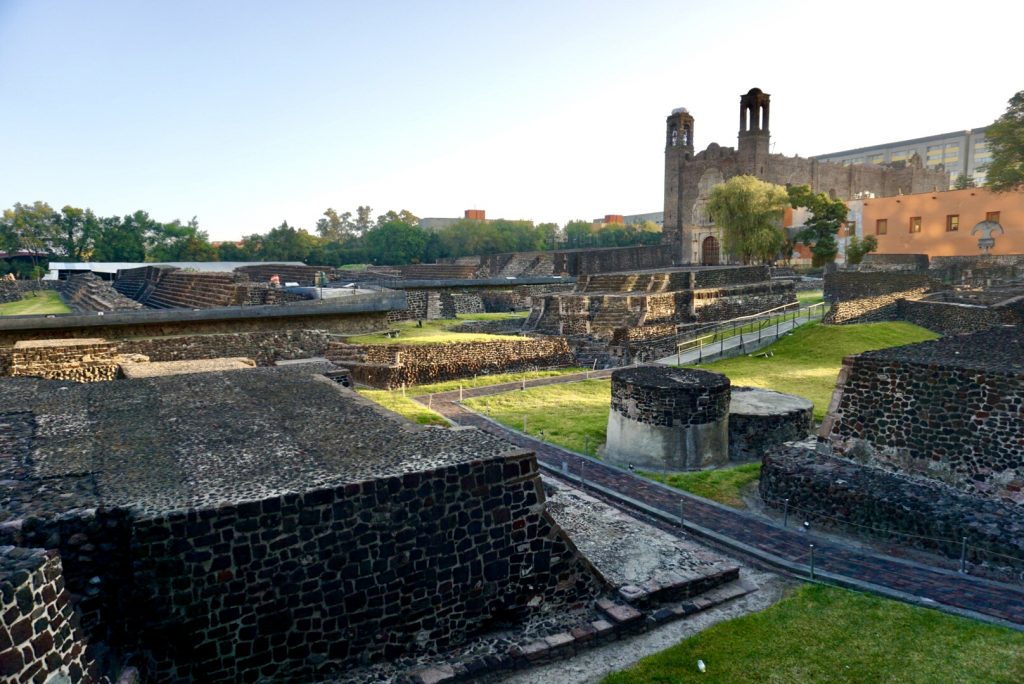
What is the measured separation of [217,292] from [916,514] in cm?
2489

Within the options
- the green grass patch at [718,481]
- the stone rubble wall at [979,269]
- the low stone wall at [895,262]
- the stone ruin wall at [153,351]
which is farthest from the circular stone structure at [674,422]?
the low stone wall at [895,262]

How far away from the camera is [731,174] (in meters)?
55.9

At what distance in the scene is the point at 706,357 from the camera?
23.2m

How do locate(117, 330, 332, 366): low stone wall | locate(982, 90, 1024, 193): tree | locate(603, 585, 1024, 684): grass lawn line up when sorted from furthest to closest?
1. locate(982, 90, 1024, 193): tree
2. locate(117, 330, 332, 366): low stone wall
3. locate(603, 585, 1024, 684): grass lawn

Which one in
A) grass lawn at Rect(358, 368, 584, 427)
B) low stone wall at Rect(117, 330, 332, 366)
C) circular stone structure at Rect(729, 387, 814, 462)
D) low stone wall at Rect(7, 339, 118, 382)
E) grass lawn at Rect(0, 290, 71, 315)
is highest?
grass lawn at Rect(0, 290, 71, 315)

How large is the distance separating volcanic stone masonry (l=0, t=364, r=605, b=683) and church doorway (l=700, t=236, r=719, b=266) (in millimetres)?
51164

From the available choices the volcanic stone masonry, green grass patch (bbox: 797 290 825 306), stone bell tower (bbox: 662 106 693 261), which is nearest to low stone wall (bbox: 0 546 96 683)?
the volcanic stone masonry

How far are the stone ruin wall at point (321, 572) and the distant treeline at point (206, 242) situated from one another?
5539 centimetres

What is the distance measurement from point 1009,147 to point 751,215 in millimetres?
13144

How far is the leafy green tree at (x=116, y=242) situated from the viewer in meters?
59.1

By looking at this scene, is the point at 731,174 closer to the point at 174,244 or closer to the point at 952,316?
the point at 952,316

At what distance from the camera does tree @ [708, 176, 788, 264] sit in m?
41.0

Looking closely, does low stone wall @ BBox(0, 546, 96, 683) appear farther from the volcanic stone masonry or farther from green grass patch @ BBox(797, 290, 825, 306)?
green grass patch @ BBox(797, 290, 825, 306)

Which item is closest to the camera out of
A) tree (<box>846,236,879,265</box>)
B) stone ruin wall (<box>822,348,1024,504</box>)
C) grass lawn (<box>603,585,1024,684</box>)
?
grass lawn (<box>603,585,1024,684</box>)
